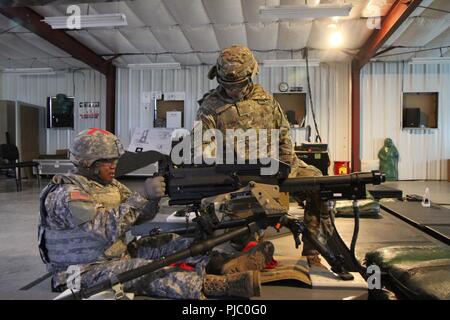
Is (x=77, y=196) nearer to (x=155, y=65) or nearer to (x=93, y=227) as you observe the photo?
(x=93, y=227)

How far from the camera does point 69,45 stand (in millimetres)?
6820

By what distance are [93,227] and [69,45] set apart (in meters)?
6.24

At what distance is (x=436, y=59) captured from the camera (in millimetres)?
7613

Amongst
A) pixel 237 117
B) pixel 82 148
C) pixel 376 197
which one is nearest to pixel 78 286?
pixel 82 148

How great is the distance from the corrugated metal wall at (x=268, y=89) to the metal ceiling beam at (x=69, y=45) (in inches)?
11.7

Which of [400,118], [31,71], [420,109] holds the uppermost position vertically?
[31,71]

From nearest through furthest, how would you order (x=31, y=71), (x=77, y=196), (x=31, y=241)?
1. (x=77, y=196)
2. (x=31, y=241)
3. (x=31, y=71)

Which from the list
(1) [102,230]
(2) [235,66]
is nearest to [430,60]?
(2) [235,66]

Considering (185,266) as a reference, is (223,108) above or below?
above

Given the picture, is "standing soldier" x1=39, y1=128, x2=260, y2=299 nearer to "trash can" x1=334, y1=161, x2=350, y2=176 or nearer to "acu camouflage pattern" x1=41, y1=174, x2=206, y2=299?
"acu camouflage pattern" x1=41, y1=174, x2=206, y2=299

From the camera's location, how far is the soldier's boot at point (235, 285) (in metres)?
1.61

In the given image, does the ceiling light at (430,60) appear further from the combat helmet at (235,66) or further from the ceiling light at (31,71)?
the ceiling light at (31,71)

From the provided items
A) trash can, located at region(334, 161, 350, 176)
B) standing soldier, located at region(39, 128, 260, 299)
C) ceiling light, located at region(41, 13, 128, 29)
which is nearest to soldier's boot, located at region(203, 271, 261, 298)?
→ standing soldier, located at region(39, 128, 260, 299)
